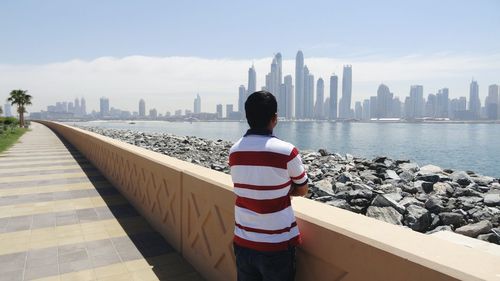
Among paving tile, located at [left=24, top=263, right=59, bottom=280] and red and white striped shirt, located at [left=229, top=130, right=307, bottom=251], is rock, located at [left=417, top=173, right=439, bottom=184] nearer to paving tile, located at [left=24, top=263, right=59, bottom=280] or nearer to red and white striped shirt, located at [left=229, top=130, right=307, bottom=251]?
red and white striped shirt, located at [left=229, top=130, right=307, bottom=251]

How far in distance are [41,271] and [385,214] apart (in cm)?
508

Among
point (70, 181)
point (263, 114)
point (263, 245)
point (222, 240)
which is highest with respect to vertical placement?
point (263, 114)

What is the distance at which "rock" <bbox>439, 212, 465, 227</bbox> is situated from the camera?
570 cm

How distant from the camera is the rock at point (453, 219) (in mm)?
5695

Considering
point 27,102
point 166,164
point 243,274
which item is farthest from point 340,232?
point 27,102

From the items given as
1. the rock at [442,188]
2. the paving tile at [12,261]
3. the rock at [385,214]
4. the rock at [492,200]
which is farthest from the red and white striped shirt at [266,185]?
the rock at [442,188]

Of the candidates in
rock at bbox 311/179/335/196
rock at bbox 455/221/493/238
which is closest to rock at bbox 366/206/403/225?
rock at bbox 455/221/493/238

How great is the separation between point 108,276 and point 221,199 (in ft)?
5.63

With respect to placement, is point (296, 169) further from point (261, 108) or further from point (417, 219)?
point (417, 219)

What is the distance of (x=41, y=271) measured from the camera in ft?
13.4

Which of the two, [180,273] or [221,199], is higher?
[221,199]

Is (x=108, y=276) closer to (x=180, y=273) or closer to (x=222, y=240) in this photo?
(x=180, y=273)

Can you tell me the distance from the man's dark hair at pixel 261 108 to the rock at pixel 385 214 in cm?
433

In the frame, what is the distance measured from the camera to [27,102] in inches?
2579
